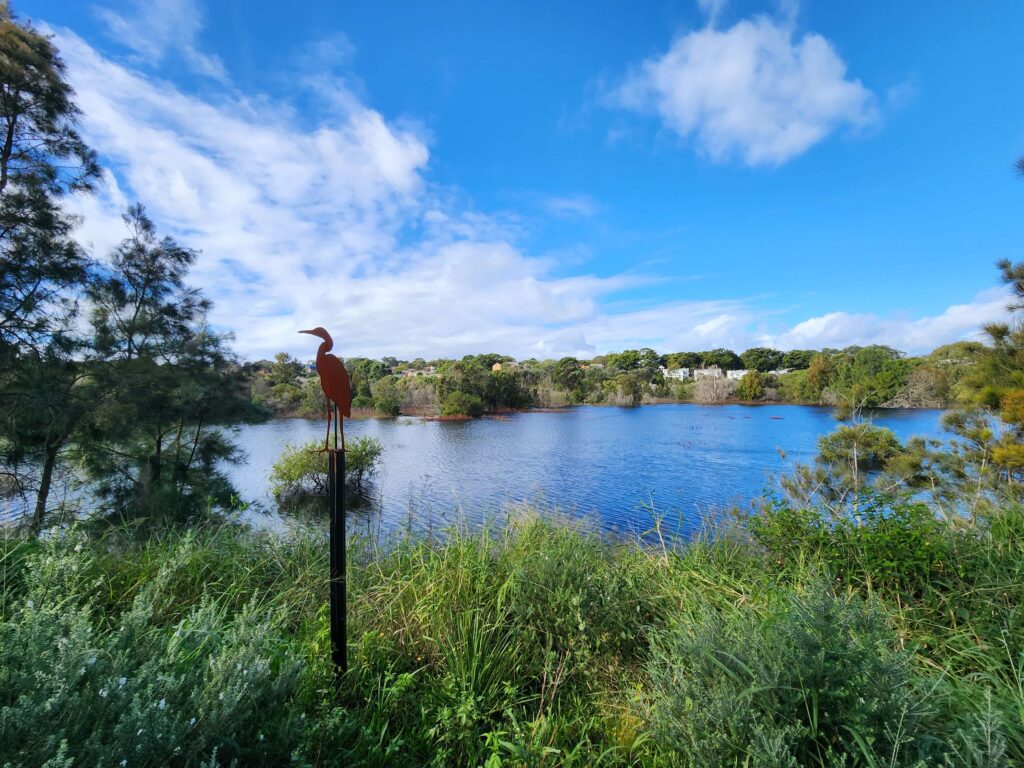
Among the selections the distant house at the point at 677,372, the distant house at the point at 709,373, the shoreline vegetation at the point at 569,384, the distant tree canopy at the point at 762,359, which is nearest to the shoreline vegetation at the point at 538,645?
the shoreline vegetation at the point at 569,384

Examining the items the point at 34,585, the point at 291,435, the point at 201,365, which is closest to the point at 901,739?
the point at 34,585

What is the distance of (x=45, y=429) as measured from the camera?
5.79 metres

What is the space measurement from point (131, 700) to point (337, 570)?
716 mm

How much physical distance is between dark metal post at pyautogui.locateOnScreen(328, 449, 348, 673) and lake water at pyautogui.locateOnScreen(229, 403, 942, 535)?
5.43ft

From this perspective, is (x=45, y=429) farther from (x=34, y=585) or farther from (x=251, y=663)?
(x=251, y=663)

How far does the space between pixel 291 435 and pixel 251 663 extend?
26.0 meters

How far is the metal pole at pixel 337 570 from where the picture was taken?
170cm

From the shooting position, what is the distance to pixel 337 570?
1.72 m

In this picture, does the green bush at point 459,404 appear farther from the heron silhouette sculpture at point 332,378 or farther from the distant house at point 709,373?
the heron silhouette sculpture at point 332,378

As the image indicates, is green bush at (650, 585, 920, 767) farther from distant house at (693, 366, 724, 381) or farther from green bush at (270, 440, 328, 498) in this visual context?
distant house at (693, 366, 724, 381)

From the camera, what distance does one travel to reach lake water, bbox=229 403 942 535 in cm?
841

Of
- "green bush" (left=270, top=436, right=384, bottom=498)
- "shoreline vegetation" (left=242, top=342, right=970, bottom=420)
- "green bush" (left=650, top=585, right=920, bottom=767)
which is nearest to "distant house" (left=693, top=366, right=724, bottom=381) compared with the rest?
"shoreline vegetation" (left=242, top=342, right=970, bottom=420)

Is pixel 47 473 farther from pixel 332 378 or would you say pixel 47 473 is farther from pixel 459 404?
pixel 459 404

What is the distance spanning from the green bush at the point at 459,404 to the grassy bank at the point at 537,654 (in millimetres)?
33035
